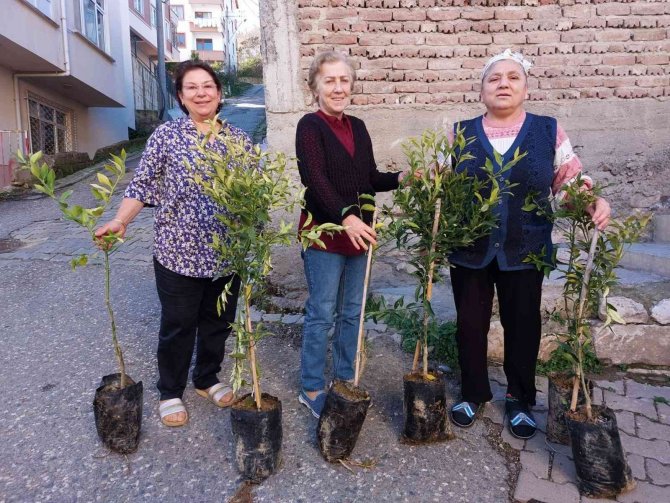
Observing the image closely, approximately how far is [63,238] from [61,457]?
5183 mm

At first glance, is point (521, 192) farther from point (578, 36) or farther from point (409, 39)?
point (578, 36)

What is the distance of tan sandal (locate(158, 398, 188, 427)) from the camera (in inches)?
110

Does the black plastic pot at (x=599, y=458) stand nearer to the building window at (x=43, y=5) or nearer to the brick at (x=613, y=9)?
A: the brick at (x=613, y=9)

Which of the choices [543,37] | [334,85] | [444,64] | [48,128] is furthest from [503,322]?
[48,128]

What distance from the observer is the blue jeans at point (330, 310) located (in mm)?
2717

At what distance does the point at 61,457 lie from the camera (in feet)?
8.34

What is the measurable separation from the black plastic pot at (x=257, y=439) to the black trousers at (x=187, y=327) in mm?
626

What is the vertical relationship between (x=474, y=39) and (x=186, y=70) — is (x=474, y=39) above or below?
above

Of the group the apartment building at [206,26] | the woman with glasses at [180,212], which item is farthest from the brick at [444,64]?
the apartment building at [206,26]

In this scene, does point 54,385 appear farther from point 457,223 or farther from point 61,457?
point 457,223

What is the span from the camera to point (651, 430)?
8.96 feet

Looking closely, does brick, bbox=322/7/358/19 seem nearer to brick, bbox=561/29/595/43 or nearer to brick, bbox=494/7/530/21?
brick, bbox=494/7/530/21

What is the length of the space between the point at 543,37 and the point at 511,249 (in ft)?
9.44

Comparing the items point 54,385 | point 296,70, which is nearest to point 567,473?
point 54,385
